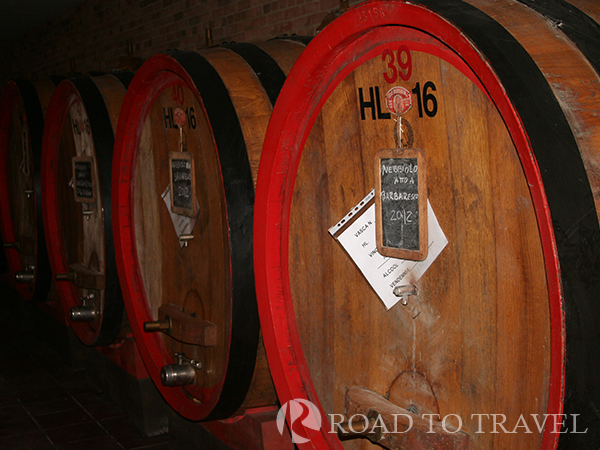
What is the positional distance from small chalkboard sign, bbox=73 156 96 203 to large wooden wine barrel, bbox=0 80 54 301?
62 centimetres

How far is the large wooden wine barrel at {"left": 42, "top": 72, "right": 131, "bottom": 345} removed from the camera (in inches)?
112

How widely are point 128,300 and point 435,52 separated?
1.76 metres

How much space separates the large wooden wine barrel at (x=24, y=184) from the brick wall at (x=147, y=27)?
0.45 metres

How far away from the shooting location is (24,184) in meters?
4.41

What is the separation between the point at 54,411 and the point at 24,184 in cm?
164

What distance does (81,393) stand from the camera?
402cm

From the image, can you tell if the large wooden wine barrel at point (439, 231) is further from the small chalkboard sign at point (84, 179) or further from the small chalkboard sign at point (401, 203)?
the small chalkboard sign at point (84, 179)

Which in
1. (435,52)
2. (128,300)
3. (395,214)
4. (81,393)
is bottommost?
(81,393)

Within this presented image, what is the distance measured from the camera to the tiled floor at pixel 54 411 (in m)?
3.25

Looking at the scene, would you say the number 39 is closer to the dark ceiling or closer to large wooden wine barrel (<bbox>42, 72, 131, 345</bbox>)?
large wooden wine barrel (<bbox>42, 72, 131, 345</bbox>)

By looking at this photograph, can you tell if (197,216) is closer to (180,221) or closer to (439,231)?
(180,221)

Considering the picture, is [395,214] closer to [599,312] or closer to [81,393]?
[599,312]

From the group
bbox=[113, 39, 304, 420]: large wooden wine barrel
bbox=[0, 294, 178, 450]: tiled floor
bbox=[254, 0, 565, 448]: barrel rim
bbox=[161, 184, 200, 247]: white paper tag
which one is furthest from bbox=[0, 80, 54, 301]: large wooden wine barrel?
bbox=[254, 0, 565, 448]: barrel rim

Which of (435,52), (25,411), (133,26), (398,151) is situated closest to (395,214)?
(398,151)
